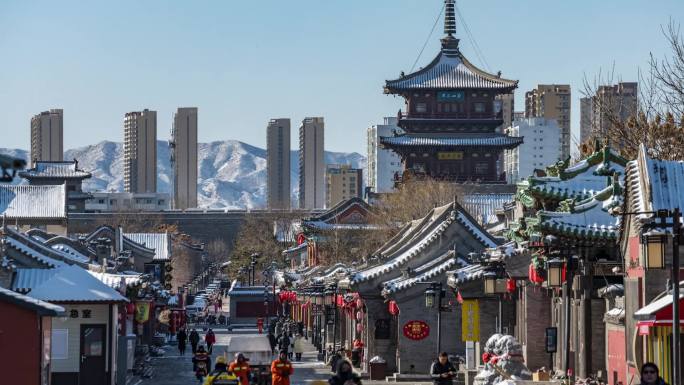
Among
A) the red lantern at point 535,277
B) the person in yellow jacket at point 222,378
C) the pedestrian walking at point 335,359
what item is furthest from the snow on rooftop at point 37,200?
the person in yellow jacket at point 222,378

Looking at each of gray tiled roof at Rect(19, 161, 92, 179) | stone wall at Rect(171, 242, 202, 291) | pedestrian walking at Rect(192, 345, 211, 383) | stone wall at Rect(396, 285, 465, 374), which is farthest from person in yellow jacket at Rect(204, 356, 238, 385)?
gray tiled roof at Rect(19, 161, 92, 179)

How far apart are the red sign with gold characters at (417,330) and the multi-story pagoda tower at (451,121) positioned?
238ft

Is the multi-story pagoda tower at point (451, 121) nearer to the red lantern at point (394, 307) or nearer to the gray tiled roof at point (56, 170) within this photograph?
the gray tiled roof at point (56, 170)

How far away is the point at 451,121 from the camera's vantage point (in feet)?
439

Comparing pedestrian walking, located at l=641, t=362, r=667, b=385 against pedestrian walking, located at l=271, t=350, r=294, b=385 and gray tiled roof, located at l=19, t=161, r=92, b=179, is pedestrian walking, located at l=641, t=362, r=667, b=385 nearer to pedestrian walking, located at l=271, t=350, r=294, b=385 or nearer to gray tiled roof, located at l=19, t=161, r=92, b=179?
pedestrian walking, located at l=271, t=350, r=294, b=385

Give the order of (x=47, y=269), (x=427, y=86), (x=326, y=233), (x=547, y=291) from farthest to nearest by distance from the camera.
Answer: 1. (x=427, y=86)
2. (x=326, y=233)
3. (x=47, y=269)
4. (x=547, y=291)

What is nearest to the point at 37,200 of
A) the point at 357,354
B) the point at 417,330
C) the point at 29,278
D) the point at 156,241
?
the point at 156,241

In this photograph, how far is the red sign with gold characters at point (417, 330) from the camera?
5819 cm

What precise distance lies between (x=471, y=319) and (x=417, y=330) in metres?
7.06

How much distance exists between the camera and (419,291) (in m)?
58.1

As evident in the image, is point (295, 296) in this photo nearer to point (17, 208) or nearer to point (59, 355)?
point (17, 208)

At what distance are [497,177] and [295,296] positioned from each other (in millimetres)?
35306

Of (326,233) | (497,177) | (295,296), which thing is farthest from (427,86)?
(295,296)

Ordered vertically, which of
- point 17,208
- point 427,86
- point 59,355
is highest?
point 427,86
